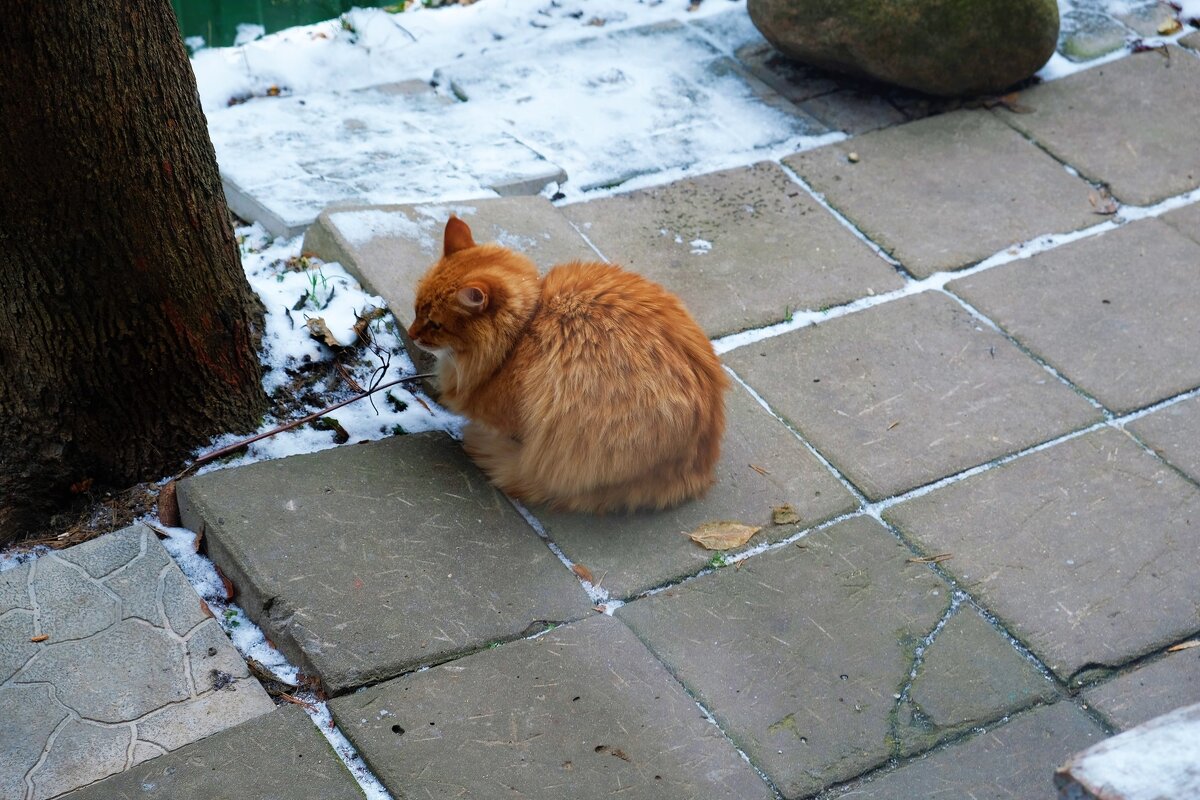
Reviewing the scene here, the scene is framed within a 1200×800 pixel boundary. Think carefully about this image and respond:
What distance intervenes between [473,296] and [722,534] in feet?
3.30

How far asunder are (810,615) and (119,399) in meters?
2.01

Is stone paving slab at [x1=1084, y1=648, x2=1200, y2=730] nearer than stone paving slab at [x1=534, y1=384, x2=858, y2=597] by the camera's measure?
Yes

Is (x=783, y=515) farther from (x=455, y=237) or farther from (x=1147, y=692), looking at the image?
(x=455, y=237)

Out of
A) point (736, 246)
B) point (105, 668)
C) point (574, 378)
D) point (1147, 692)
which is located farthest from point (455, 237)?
point (1147, 692)

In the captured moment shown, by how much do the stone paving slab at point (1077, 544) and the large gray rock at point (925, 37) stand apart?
7.00 ft

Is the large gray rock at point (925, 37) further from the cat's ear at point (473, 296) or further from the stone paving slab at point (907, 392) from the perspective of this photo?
the cat's ear at point (473, 296)

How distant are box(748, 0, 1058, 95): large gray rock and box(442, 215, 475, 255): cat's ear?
2.51m

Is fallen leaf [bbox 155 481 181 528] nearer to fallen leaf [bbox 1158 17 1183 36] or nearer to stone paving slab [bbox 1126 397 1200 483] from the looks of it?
stone paving slab [bbox 1126 397 1200 483]

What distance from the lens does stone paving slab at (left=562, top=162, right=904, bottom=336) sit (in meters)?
4.25

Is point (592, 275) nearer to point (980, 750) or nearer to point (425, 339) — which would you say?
point (425, 339)

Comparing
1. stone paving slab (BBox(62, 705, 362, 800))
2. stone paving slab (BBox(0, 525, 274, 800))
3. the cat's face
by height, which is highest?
the cat's face

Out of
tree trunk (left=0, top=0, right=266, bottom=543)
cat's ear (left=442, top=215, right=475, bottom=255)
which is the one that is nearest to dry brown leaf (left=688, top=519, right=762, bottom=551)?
cat's ear (left=442, top=215, right=475, bottom=255)

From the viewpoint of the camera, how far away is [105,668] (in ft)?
9.09

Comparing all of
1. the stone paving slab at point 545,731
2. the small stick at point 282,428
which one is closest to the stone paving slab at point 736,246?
the small stick at point 282,428
